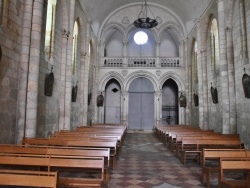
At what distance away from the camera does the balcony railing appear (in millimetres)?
23250

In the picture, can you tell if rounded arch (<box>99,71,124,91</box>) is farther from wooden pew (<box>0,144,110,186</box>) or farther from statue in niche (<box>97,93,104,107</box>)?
wooden pew (<box>0,144,110,186</box>)

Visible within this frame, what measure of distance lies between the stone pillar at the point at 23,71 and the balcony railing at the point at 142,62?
15096 mm

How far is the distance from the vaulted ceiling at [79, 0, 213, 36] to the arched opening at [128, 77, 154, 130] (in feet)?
23.1

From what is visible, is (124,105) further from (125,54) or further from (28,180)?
(28,180)

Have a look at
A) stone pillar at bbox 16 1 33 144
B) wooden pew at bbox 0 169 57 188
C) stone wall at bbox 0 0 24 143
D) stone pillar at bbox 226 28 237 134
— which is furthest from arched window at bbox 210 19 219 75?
wooden pew at bbox 0 169 57 188

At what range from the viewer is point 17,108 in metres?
7.75

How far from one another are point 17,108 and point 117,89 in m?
17.8

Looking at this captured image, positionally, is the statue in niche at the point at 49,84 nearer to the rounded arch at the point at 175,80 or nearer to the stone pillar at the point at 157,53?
the rounded arch at the point at 175,80

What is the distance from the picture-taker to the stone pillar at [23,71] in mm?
7723

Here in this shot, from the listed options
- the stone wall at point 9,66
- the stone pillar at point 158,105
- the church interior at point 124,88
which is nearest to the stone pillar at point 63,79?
the church interior at point 124,88

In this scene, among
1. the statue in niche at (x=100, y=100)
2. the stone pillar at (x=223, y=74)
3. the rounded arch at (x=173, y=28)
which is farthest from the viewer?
the rounded arch at (x=173, y=28)

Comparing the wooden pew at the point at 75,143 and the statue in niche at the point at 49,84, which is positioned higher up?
the statue in niche at the point at 49,84

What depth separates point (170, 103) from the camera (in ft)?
83.7

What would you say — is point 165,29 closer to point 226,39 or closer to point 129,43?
point 129,43
